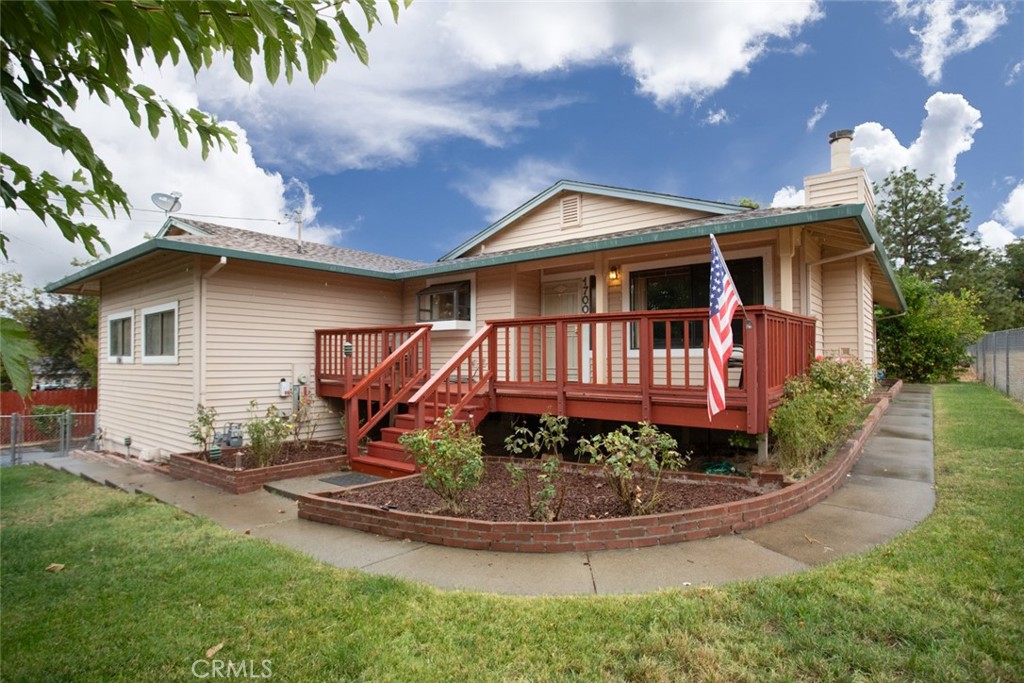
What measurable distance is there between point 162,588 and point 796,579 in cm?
410

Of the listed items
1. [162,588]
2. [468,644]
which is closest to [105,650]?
[162,588]

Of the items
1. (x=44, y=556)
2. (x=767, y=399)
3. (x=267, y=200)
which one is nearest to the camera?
(x=44, y=556)

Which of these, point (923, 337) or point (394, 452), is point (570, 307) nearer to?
point (394, 452)

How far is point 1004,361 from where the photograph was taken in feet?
43.4

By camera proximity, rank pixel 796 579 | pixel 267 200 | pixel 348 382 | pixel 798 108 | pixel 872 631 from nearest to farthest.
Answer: pixel 872 631, pixel 796 579, pixel 348 382, pixel 798 108, pixel 267 200

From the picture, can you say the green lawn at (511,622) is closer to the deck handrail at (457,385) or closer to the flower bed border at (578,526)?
the flower bed border at (578,526)

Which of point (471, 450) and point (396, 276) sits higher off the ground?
point (396, 276)

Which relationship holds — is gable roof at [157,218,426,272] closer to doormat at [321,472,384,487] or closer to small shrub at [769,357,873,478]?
doormat at [321,472,384,487]

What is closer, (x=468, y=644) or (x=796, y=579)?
(x=468, y=644)

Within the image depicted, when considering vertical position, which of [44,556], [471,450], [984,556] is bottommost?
[44,556]

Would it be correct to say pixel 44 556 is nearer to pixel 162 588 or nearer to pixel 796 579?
pixel 162 588

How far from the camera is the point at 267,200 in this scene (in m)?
15.2

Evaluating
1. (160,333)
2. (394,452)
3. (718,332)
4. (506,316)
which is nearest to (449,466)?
(394,452)

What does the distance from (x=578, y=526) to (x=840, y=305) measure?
6.93 metres
